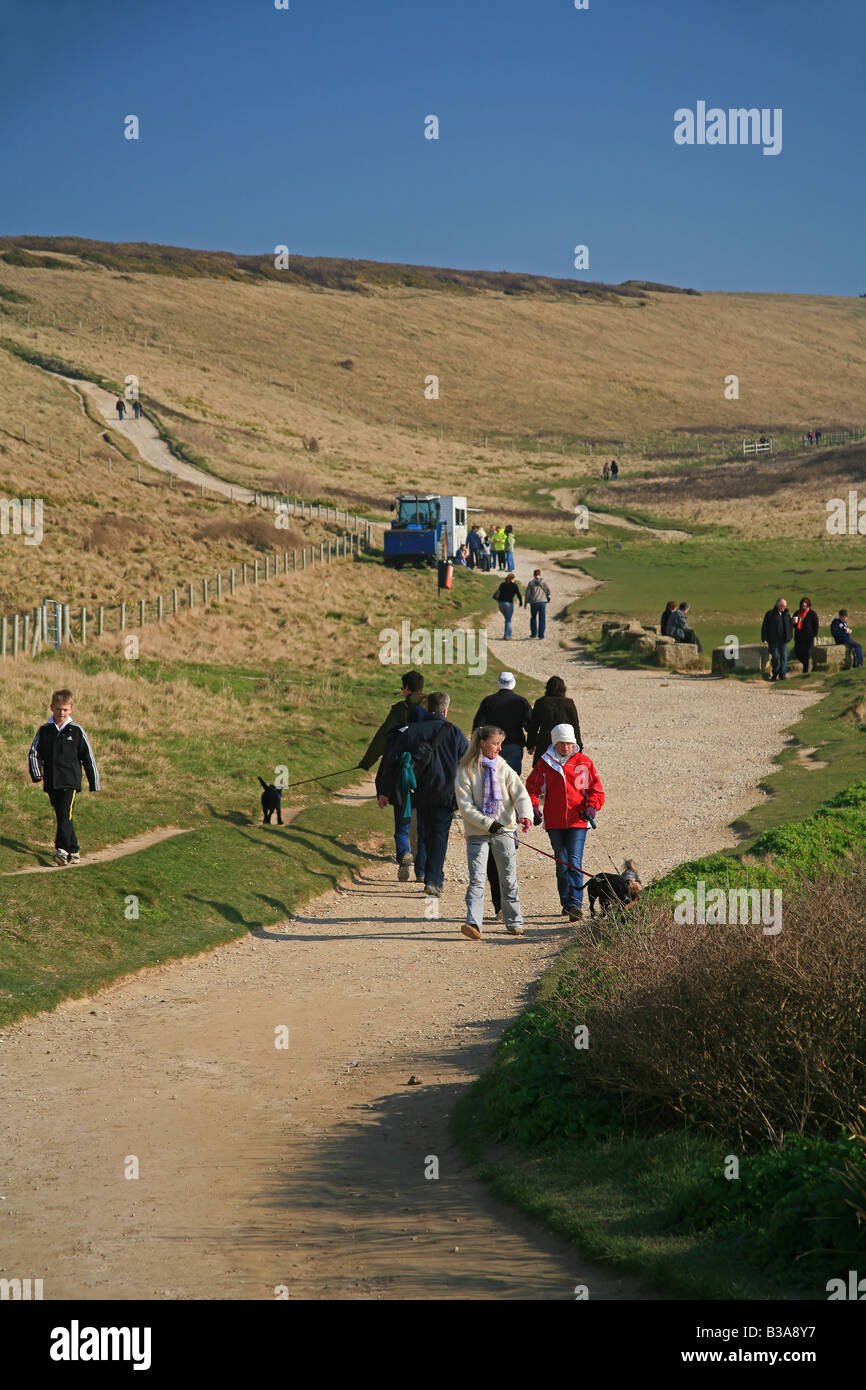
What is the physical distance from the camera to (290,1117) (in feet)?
26.6

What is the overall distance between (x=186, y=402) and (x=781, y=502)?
4586 cm

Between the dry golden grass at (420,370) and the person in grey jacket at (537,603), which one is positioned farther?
the dry golden grass at (420,370)

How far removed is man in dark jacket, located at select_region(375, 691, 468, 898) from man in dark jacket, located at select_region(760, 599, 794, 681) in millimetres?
15411

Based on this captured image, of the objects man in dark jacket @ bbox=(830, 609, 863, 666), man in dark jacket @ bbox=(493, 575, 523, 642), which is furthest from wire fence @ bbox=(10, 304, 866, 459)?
man in dark jacket @ bbox=(830, 609, 863, 666)

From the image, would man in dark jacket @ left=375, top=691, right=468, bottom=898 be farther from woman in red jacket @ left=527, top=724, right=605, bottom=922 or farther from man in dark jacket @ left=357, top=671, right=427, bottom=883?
woman in red jacket @ left=527, top=724, right=605, bottom=922

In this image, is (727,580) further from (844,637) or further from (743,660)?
(743,660)

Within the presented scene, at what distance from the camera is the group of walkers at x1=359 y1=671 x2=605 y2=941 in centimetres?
1172

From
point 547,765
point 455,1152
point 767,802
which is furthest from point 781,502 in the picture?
point 455,1152

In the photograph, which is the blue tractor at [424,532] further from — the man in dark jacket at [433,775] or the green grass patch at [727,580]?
the man in dark jacket at [433,775]

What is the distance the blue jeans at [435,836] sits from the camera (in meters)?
13.4

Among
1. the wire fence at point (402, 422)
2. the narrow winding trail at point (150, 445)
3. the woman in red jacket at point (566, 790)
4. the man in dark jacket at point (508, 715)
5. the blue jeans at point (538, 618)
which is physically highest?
the wire fence at point (402, 422)

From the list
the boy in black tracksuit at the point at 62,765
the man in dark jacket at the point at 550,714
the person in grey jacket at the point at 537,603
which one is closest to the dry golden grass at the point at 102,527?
the person in grey jacket at the point at 537,603

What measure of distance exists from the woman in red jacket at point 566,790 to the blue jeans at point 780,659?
1648 centimetres

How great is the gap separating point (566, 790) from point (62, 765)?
5219 millimetres
